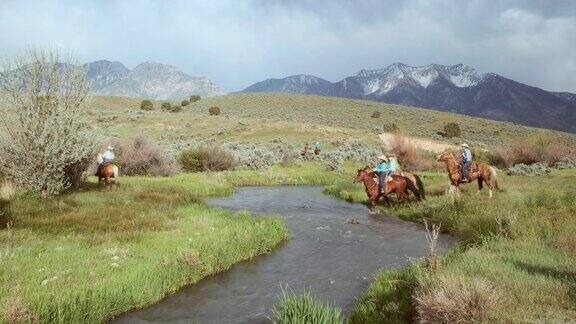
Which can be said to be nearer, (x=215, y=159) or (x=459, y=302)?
(x=459, y=302)

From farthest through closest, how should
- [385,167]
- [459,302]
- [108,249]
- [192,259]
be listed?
1. [385,167]
2. [192,259]
3. [108,249]
4. [459,302]

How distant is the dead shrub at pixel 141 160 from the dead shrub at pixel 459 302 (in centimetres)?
2905

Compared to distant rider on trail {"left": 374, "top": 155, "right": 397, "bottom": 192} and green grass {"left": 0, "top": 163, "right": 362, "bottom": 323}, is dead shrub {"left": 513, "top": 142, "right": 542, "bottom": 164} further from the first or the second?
green grass {"left": 0, "top": 163, "right": 362, "bottom": 323}

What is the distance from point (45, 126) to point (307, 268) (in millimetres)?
12392

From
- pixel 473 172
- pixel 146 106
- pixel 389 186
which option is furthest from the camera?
pixel 146 106

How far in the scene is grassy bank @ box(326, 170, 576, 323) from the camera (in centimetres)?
787

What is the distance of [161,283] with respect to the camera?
11203mm

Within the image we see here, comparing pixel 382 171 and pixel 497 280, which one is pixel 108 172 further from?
pixel 497 280

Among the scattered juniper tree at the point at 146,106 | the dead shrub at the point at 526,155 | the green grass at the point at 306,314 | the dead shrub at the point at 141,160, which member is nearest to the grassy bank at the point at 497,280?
the green grass at the point at 306,314

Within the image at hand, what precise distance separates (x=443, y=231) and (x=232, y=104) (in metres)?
108

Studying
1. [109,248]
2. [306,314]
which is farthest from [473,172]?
[306,314]

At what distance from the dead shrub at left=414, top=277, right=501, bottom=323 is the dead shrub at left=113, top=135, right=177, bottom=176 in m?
29.1

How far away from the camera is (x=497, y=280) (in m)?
9.17

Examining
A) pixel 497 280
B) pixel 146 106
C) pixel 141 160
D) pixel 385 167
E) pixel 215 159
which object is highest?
pixel 146 106
